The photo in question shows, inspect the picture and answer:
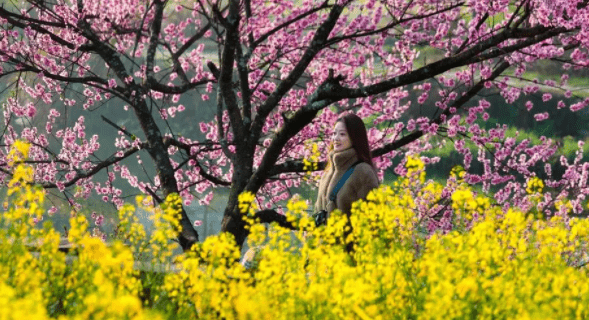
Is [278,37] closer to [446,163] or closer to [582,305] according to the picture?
[582,305]

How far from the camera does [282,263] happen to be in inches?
139

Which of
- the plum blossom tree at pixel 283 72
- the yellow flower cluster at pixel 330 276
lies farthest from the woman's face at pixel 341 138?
the yellow flower cluster at pixel 330 276

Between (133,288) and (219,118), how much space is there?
5384 mm

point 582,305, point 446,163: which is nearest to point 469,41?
point 582,305

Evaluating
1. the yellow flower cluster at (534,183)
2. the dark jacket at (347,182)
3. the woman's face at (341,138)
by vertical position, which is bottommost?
the yellow flower cluster at (534,183)

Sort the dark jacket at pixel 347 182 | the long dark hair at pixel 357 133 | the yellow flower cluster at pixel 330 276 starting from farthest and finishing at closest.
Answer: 1. the long dark hair at pixel 357 133
2. the dark jacket at pixel 347 182
3. the yellow flower cluster at pixel 330 276

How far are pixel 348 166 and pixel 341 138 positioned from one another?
27cm

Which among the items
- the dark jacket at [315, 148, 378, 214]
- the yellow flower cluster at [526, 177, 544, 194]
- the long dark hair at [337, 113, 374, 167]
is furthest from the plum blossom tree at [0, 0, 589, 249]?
the yellow flower cluster at [526, 177, 544, 194]

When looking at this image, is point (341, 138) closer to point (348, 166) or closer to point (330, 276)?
point (348, 166)

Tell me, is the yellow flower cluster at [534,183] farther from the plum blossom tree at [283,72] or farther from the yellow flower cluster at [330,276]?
the plum blossom tree at [283,72]

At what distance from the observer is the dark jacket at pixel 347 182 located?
20.0 ft

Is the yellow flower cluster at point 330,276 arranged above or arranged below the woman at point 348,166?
below

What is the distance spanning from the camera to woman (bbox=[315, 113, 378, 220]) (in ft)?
20.0

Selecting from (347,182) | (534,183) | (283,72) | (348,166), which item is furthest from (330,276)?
(283,72)
